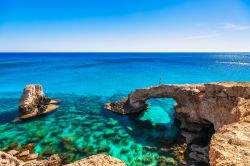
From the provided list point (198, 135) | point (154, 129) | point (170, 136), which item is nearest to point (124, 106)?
point (154, 129)

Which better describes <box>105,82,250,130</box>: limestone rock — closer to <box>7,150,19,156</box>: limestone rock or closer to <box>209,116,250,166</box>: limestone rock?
<box>209,116,250,166</box>: limestone rock

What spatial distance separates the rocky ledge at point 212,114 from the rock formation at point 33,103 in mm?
9367

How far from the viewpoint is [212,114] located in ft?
61.7

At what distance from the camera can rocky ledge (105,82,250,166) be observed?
20.4ft

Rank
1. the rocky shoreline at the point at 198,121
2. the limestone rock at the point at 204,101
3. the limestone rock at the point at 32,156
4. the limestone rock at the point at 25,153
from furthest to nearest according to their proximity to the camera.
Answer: the limestone rock at the point at 25,153 < the limestone rock at the point at 32,156 < the limestone rock at the point at 204,101 < the rocky shoreline at the point at 198,121

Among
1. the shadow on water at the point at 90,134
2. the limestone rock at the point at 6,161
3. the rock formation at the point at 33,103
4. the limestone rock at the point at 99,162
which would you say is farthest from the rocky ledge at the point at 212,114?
the limestone rock at the point at 6,161

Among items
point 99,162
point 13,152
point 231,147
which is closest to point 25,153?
point 13,152

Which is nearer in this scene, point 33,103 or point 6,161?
point 6,161

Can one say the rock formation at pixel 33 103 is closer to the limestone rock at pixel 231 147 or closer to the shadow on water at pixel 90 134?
the shadow on water at pixel 90 134

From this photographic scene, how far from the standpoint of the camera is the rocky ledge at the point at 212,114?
6220 mm

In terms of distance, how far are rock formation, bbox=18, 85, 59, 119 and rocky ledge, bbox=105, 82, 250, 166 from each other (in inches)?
369

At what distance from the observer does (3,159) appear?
39.5ft

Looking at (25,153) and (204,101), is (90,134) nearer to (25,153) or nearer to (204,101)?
(25,153)

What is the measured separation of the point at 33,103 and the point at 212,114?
77.3ft
